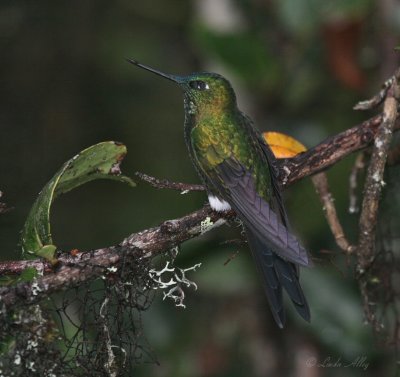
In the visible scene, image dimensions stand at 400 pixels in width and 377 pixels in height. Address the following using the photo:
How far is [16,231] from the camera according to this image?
4645 mm

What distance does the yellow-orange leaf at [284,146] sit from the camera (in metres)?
3.51

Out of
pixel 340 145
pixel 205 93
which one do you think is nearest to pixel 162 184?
pixel 340 145

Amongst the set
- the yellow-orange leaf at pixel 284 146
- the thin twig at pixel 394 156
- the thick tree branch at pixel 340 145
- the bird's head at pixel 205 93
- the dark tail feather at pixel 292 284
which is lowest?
the dark tail feather at pixel 292 284

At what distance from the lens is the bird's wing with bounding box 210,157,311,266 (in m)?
Answer: 3.03

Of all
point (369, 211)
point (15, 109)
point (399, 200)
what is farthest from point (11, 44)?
Result: point (369, 211)

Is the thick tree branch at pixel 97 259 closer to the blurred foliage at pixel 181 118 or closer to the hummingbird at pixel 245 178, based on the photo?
the hummingbird at pixel 245 178

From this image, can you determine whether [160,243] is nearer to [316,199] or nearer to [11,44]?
[316,199]

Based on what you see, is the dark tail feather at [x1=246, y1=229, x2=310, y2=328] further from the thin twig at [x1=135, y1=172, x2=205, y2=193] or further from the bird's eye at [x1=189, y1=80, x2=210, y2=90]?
the bird's eye at [x1=189, y1=80, x2=210, y2=90]

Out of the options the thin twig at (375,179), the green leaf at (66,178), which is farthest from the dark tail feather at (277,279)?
the green leaf at (66,178)

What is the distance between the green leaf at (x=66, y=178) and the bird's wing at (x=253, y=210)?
0.53 metres

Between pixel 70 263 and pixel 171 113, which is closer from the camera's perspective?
pixel 70 263

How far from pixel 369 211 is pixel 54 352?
4.22 feet

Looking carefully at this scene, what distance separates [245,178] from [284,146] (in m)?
0.22

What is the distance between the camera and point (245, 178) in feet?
11.9
